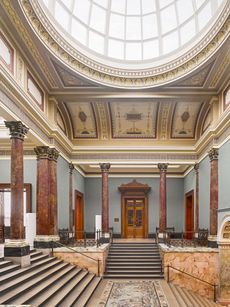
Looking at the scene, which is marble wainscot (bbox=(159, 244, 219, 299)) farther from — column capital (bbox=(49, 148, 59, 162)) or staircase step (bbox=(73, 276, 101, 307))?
column capital (bbox=(49, 148, 59, 162))

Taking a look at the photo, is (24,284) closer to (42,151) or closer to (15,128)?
(15,128)

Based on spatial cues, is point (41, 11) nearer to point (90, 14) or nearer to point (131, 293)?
point (90, 14)

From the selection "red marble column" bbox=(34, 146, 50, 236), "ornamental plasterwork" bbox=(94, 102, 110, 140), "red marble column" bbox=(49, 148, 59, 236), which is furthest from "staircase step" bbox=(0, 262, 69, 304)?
"ornamental plasterwork" bbox=(94, 102, 110, 140)

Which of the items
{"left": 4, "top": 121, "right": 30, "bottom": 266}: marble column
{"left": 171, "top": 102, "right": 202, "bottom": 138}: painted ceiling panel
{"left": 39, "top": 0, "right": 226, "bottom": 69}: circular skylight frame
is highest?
{"left": 39, "top": 0, "right": 226, "bottom": 69}: circular skylight frame

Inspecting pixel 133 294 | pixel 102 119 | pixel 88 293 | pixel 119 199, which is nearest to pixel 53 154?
pixel 102 119

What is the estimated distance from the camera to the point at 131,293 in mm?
11836

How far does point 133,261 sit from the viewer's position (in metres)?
15.5

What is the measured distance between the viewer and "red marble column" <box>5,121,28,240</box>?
10.5m

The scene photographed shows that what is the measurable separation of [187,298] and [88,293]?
3.30 meters

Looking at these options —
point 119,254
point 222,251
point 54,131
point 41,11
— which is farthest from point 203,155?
point 41,11

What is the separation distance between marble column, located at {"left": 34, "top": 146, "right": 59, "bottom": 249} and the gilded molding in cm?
304

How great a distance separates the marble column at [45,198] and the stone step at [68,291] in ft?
6.43

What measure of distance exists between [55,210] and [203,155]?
7.14 metres

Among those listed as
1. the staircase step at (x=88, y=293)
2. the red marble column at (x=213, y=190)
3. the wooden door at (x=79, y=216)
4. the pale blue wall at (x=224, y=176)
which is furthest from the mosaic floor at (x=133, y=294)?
the wooden door at (x=79, y=216)
